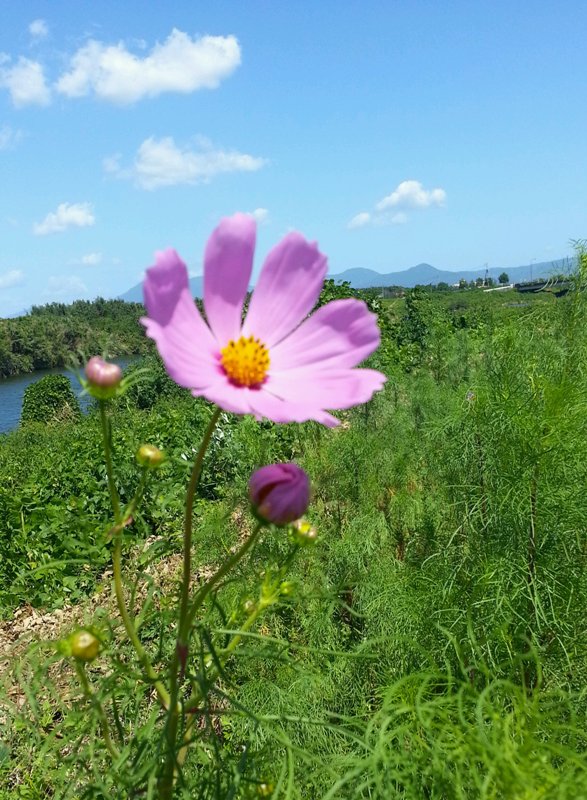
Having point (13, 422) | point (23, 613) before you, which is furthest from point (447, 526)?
point (13, 422)

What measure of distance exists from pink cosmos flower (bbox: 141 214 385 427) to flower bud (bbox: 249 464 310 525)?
2.3 inches

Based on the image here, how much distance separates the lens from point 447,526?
2311 millimetres

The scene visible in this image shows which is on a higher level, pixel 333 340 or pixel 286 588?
pixel 333 340

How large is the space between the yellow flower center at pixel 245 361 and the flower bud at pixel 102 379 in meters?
0.09

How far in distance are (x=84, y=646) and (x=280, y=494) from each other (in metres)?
0.24

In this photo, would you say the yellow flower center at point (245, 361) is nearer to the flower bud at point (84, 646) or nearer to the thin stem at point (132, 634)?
the thin stem at point (132, 634)

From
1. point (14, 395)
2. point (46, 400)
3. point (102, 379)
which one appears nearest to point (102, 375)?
point (102, 379)

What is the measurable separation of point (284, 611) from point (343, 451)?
78cm

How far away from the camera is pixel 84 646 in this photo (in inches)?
21.6

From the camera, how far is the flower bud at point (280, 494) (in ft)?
1.55

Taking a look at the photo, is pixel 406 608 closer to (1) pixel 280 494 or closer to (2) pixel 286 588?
(2) pixel 286 588

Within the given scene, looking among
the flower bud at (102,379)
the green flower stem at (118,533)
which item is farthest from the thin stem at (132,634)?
the flower bud at (102,379)

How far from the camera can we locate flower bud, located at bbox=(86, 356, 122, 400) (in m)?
0.51

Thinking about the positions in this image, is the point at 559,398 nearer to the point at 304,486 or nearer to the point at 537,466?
the point at 537,466
